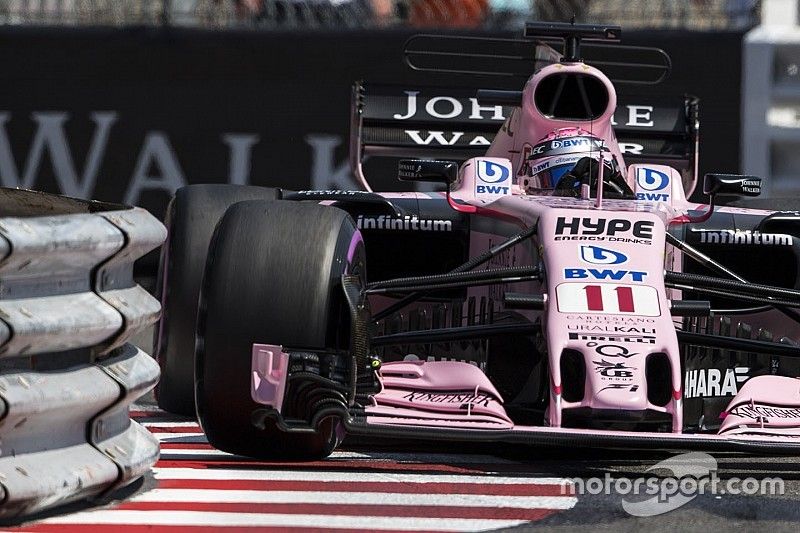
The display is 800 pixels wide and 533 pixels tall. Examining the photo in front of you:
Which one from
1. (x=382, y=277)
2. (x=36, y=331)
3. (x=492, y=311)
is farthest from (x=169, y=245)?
(x=36, y=331)

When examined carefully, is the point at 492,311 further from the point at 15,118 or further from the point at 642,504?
the point at 15,118

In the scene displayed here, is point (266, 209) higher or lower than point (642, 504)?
higher

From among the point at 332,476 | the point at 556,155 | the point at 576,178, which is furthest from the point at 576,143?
the point at 332,476

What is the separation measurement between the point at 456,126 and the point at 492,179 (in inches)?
81.5

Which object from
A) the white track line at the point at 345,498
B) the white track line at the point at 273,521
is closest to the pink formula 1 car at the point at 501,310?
the white track line at the point at 345,498

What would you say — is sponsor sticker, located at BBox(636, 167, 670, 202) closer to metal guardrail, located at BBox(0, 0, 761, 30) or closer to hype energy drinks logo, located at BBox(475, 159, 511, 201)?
hype energy drinks logo, located at BBox(475, 159, 511, 201)

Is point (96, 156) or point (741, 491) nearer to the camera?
point (741, 491)

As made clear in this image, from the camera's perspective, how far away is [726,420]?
5188 millimetres

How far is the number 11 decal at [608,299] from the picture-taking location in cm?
531

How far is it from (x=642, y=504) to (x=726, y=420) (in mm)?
759

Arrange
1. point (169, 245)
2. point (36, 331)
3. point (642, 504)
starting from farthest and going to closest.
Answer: point (169, 245) < point (642, 504) < point (36, 331)

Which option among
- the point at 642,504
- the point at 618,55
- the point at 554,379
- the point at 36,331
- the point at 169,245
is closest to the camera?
the point at 36,331

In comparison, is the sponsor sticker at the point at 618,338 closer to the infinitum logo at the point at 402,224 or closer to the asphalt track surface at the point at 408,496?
the asphalt track surface at the point at 408,496

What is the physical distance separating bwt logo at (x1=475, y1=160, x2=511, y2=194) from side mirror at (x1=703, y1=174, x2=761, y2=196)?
2.67 ft
